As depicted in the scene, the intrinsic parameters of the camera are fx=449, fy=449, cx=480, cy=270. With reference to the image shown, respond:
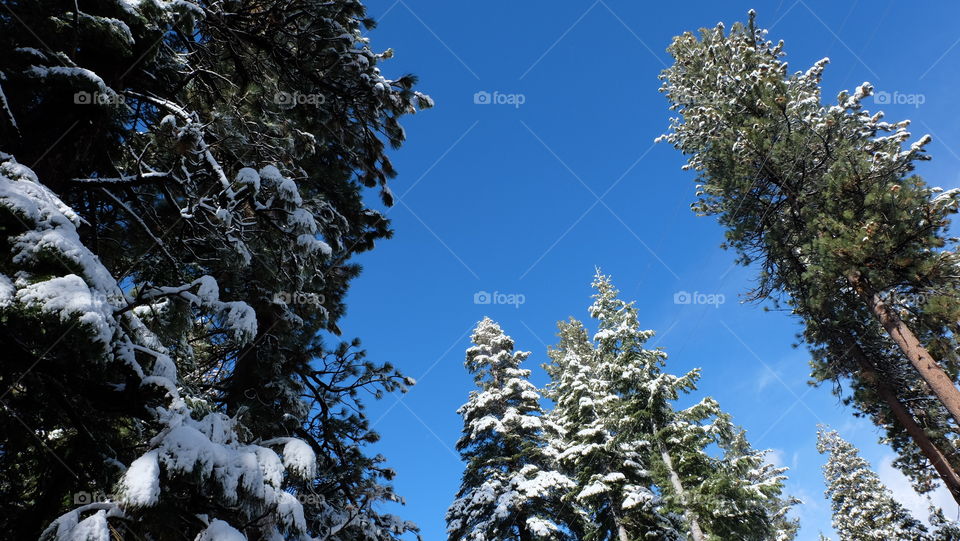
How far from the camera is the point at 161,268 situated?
5066mm

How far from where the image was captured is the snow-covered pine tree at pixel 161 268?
2.26m

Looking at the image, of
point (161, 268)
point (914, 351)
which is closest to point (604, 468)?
point (914, 351)

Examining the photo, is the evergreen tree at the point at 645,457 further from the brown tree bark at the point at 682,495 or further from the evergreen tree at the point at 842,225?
the evergreen tree at the point at 842,225

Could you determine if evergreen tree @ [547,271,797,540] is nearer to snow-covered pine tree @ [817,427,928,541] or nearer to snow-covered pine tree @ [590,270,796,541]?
snow-covered pine tree @ [590,270,796,541]

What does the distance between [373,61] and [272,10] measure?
127 cm

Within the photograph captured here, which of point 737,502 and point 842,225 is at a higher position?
point 842,225

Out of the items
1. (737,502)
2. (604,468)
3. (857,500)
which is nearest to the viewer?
(737,502)

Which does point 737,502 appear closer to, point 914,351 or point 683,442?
point 683,442

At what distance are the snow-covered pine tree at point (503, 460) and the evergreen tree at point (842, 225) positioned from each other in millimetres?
10443

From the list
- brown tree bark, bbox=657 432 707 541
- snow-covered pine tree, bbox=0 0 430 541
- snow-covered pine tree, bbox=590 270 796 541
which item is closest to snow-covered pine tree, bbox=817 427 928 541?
snow-covered pine tree, bbox=590 270 796 541

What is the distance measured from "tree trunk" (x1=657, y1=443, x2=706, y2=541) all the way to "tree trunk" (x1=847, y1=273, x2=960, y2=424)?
746 centimetres

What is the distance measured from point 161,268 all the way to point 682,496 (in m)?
16.1

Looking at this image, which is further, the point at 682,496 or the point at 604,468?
the point at 604,468

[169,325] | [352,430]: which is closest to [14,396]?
[169,325]
